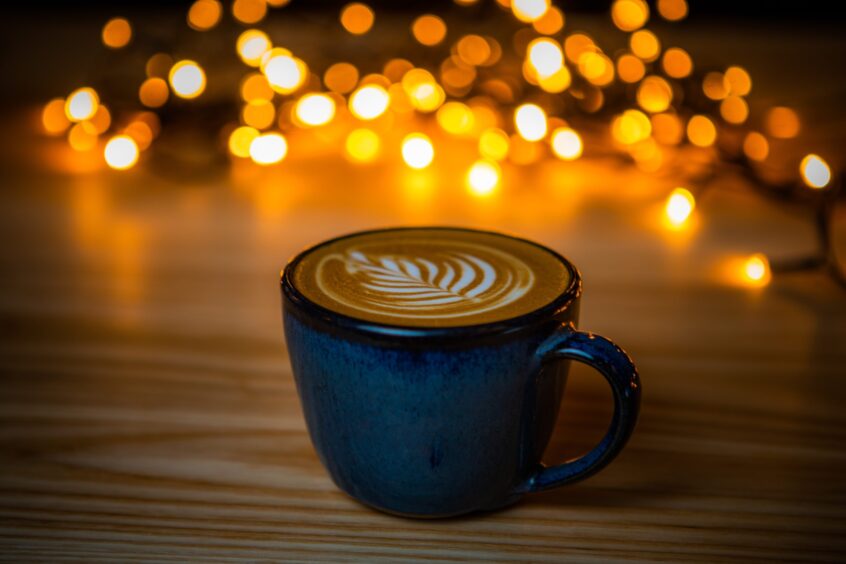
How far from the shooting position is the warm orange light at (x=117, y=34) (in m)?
1.06

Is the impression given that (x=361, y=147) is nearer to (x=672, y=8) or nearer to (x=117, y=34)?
(x=117, y=34)

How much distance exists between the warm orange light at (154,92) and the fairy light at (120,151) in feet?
0.30

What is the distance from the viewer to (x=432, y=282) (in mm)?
401

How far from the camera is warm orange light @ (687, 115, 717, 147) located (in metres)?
0.91

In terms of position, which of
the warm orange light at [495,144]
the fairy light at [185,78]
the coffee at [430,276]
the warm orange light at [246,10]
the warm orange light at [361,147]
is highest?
the coffee at [430,276]

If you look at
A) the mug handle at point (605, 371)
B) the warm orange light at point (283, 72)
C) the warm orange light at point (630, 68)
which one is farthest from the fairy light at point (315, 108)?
the mug handle at point (605, 371)

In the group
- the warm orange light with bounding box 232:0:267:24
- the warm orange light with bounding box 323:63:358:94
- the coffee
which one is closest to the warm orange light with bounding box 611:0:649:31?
the warm orange light with bounding box 323:63:358:94

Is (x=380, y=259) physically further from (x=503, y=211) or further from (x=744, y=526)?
(x=503, y=211)

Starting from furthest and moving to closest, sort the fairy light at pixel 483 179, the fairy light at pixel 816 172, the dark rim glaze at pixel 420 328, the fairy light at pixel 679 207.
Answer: the fairy light at pixel 483 179 → the fairy light at pixel 679 207 → the fairy light at pixel 816 172 → the dark rim glaze at pixel 420 328

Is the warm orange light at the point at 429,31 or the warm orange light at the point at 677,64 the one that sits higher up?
the warm orange light at the point at 677,64

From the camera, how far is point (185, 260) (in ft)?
2.42

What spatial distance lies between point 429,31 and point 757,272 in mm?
581

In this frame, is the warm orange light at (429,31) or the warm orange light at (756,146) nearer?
the warm orange light at (756,146)

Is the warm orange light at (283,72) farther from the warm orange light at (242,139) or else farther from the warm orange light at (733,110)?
the warm orange light at (733,110)
